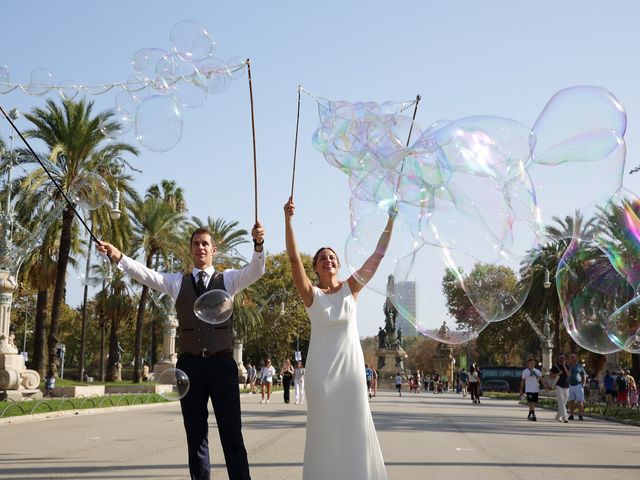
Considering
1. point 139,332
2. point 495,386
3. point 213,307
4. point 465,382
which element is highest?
point 139,332

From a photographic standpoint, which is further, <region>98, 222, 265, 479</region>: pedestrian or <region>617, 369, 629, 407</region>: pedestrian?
<region>617, 369, 629, 407</region>: pedestrian

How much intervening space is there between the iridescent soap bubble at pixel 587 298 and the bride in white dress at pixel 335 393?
18.3ft

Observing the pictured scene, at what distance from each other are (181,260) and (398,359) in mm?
38759

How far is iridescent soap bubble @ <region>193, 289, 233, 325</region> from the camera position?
6199mm

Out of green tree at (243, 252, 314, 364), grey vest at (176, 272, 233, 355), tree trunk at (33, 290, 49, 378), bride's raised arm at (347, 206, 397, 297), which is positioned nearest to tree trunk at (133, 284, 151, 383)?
tree trunk at (33, 290, 49, 378)

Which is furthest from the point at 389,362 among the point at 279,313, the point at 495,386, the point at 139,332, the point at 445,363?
the point at 139,332

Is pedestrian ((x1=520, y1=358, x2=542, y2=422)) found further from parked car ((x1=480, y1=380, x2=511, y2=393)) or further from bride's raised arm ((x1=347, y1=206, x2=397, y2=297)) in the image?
parked car ((x1=480, y1=380, x2=511, y2=393))

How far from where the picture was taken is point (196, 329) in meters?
6.24

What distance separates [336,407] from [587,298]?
620 centimetres

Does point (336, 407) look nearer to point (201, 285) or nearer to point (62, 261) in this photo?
point (201, 285)

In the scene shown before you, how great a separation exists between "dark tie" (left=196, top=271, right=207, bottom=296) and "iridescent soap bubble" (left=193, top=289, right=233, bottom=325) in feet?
0.27

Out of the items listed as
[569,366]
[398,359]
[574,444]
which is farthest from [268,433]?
[398,359]

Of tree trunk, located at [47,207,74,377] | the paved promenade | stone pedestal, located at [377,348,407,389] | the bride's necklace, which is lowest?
the paved promenade

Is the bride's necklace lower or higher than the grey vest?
higher
